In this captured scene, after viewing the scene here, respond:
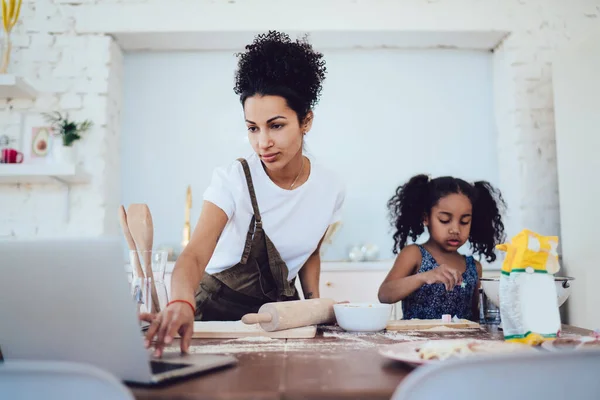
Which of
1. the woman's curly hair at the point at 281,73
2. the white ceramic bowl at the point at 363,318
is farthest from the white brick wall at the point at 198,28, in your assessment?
the white ceramic bowl at the point at 363,318

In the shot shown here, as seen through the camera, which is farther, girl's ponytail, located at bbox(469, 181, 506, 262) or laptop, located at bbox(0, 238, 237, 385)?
girl's ponytail, located at bbox(469, 181, 506, 262)

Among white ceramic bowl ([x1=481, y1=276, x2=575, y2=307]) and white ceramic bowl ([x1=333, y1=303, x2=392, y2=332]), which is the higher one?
white ceramic bowl ([x1=481, y1=276, x2=575, y2=307])

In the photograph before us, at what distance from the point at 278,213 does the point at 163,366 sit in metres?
0.89

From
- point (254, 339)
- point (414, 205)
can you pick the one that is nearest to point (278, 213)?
point (254, 339)

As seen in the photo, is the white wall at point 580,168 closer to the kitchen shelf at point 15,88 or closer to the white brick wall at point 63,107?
the white brick wall at point 63,107

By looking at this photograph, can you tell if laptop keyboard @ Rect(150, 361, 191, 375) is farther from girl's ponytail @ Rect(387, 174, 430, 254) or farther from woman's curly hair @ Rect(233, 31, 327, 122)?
girl's ponytail @ Rect(387, 174, 430, 254)

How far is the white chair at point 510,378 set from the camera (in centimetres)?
46

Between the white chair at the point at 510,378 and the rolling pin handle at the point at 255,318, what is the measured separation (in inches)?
21.1

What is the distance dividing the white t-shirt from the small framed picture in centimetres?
173

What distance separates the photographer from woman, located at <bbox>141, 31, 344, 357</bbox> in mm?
1421

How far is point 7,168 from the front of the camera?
267cm

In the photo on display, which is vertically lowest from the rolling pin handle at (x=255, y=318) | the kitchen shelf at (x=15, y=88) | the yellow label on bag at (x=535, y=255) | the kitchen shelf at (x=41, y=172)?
the rolling pin handle at (x=255, y=318)

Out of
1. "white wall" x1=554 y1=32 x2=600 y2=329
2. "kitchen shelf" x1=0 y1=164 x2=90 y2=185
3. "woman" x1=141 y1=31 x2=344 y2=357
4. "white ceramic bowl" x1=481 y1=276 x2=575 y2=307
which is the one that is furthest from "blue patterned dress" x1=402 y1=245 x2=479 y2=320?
"kitchen shelf" x1=0 y1=164 x2=90 y2=185

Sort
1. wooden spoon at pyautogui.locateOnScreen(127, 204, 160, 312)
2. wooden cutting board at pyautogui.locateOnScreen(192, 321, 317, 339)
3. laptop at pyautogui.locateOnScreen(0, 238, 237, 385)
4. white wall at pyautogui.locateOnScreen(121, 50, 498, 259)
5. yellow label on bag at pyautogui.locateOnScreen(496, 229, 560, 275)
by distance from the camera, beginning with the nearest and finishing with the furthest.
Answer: laptop at pyautogui.locateOnScreen(0, 238, 237, 385), yellow label on bag at pyautogui.locateOnScreen(496, 229, 560, 275), wooden cutting board at pyautogui.locateOnScreen(192, 321, 317, 339), wooden spoon at pyautogui.locateOnScreen(127, 204, 160, 312), white wall at pyautogui.locateOnScreen(121, 50, 498, 259)
